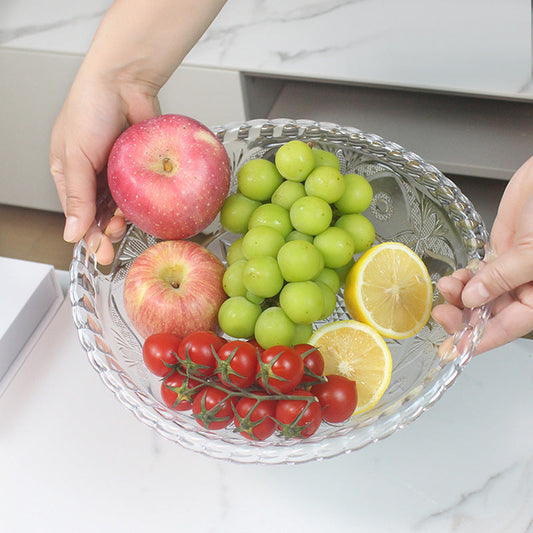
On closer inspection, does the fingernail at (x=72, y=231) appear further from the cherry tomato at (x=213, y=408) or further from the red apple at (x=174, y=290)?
the cherry tomato at (x=213, y=408)

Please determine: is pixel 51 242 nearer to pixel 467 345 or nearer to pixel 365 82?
pixel 365 82

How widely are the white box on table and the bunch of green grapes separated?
0.26 metres

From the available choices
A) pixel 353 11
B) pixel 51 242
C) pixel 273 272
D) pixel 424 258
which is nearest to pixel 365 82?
pixel 353 11

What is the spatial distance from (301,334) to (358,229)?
15 centimetres

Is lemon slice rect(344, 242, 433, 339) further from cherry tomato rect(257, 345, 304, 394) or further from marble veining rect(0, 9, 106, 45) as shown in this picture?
marble veining rect(0, 9, 106, 45)

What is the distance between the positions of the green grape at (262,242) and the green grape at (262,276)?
12 mm

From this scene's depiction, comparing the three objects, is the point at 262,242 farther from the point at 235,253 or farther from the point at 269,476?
the point at 269,476

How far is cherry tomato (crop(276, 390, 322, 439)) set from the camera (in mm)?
545

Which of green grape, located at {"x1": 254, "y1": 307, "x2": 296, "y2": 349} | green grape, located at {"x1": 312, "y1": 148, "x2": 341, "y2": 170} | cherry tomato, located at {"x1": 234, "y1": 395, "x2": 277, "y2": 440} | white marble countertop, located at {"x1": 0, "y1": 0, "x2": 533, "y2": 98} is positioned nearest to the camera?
cherry tomato, located at {"x1": 234, "y1": 395, "x2": 277, "y2": 440}

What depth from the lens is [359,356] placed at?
653 millimetres

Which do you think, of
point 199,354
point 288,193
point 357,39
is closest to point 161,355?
point 199,354

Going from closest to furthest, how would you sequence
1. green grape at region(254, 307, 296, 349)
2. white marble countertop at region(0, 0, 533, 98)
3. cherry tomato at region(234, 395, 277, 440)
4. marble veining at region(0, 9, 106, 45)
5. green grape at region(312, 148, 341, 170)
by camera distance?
cherry tomato at region(234, 395, 277, 440) → green grape at region(254, 307, 296, 349) → green grape at region(312, 148, 341, 170) → white marble countertop at region(0, 0, 533, 98) → marble veining at region(0, 9, 106, 45)

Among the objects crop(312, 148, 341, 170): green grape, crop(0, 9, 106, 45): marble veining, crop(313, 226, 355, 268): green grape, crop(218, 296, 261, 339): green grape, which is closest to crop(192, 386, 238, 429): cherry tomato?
crop(218, 296, 261, 339): green grape

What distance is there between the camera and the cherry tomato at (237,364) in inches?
22.4
